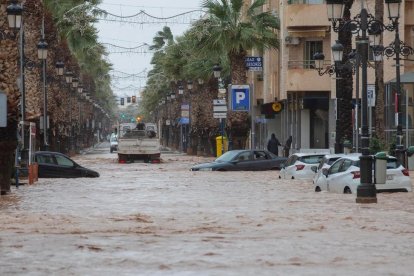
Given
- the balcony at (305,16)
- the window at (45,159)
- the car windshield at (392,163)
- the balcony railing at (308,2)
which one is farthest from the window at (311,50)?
the car windshield at (392,163)

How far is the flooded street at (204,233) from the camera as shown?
45.2 feet

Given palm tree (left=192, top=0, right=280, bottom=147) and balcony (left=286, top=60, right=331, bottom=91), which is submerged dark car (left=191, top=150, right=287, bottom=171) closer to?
palm tree (left=192, top=0, right=280, bottom=147)

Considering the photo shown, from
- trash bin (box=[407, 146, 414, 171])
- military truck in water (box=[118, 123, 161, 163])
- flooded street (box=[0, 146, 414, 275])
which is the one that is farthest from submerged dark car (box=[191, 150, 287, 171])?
military truck in water (box=[118, 123, 161, 163])

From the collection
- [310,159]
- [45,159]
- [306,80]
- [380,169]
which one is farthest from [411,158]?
[380,169]

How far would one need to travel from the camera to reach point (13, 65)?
1305 inches

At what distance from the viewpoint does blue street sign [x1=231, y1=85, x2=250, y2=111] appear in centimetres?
5009

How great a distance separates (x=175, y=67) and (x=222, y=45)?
1484 inches

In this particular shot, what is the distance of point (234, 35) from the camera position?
58.1m

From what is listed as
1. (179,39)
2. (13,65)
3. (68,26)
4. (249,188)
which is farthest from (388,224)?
(179,39)

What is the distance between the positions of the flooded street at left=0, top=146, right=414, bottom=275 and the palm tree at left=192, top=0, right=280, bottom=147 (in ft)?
82.8

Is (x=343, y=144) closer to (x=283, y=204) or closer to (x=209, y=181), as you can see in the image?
(x=209, y=181)

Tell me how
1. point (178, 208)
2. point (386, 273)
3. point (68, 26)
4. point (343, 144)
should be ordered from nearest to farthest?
point (386, 273) < point (178, 208) < point (343, 144) < point (68, 26)

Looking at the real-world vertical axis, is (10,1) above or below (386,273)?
above

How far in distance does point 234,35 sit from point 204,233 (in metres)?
40.3
